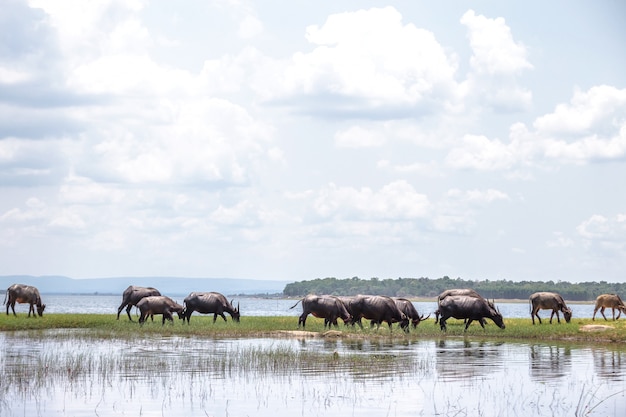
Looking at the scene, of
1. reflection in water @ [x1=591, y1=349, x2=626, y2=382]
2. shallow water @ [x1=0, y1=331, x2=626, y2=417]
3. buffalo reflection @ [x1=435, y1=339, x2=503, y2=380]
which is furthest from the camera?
buffalo reflection @ [x1=435, y1=339, x2=503, y2=380]

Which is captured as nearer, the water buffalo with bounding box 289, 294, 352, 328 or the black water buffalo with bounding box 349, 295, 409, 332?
the black water buffalo with bounding box 349, 295, 409, 332

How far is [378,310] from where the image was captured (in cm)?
4197

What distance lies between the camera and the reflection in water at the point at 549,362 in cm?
2634

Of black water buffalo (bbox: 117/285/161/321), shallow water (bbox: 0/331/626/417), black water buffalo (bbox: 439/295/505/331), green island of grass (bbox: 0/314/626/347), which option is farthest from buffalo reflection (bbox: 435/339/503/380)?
black water buffalo (bbox: 117/285/161/321)

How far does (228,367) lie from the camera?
26.9 metres

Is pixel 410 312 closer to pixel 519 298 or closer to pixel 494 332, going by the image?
pixel 494 332

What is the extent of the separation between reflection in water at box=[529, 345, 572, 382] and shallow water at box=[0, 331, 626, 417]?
34 millimetres

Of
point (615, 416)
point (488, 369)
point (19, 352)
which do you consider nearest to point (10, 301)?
point (19, 352)

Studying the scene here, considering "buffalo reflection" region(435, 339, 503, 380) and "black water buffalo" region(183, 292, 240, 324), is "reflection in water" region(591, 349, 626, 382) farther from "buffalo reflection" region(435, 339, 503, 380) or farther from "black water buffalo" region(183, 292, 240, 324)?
"black water buffalo" region(183, 292, 240, 324)

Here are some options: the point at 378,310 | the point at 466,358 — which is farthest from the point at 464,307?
the point at 466,358

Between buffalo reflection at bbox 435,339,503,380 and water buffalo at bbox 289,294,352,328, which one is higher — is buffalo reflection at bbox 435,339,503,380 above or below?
below

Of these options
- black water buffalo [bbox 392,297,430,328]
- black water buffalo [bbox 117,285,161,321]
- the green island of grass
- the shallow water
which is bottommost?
the shallow water

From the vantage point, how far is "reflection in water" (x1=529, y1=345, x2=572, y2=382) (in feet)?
86.4

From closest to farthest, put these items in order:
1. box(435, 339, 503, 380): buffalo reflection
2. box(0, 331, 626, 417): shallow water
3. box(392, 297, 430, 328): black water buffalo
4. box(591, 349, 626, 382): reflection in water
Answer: box(0, 331, 626, 417): shallow water
box(591, 349, 626, 382): reflection in water
box(435, 339, 503, 380): buffalo reflection
box(392, 297, 430, 328): black water buffalo
